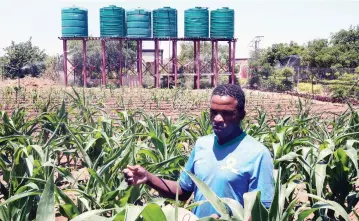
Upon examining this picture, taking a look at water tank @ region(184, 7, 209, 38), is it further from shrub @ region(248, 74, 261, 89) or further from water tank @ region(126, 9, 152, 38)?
shrub @ region(248, 74, 261, 89)

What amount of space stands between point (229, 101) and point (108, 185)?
2.84ft

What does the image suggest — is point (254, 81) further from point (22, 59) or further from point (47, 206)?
point (47, 206)

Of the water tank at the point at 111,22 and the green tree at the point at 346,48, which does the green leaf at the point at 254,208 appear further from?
the green tree at the point at 346,48

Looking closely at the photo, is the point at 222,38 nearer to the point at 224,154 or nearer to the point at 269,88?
the point at 269,88

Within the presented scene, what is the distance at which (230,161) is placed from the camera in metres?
1.98

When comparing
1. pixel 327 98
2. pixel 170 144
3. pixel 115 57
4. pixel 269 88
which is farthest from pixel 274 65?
pixel 170 144

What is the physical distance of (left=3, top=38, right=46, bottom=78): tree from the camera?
3834cm

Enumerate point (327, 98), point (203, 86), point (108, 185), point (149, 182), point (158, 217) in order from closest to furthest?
point (158, 217) < point (149, 182) < point (108, 185) < point (327, 98) < point (203, 86)

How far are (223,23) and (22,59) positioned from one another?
19784mm

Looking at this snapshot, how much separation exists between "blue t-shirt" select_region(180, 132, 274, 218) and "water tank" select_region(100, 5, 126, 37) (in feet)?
82.2

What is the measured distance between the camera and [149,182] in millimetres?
2094

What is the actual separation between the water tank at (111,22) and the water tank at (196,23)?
12.4 ft

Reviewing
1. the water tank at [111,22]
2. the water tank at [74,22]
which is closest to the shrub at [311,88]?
the water tank at [111,22]

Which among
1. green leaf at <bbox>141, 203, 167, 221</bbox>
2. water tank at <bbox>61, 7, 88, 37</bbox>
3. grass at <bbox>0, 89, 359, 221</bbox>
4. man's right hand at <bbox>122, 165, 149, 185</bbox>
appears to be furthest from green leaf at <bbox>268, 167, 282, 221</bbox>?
water tank at <bbox>61, 7, 88, 37</bbox>
